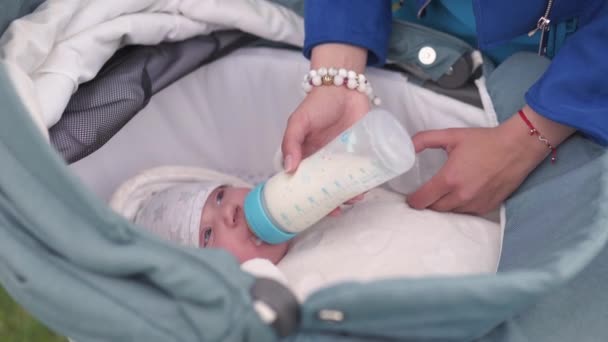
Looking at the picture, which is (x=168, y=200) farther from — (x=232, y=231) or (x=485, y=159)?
(x=485, y=159)

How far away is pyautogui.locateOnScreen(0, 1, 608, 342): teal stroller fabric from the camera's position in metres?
0.46

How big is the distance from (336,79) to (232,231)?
0.81ft

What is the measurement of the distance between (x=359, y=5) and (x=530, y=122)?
0.28 metres

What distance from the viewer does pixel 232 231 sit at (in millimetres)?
837

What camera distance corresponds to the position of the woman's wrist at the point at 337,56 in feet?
2.82

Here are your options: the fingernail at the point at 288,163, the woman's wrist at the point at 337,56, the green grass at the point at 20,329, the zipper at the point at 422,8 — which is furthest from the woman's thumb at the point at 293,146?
the green grass at the point at 20,329

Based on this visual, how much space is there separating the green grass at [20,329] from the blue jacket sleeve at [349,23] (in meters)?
0.68

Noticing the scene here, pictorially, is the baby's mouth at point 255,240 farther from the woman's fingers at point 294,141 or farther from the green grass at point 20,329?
the green grass at point 20,329

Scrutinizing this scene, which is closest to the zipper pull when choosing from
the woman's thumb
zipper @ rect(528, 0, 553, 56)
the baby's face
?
zipper @ rect(528, 0, 553, 56)

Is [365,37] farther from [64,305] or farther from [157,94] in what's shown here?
[64,305]

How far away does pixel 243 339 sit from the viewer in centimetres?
48

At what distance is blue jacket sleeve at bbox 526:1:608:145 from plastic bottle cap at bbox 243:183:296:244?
13.4 inches

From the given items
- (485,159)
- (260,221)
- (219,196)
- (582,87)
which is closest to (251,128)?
(219,196)

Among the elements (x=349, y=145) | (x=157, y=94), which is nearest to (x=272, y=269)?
(x=349, y=145)
